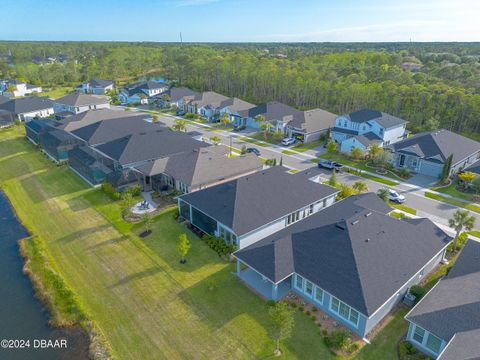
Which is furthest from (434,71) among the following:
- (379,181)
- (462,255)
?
(462,255)

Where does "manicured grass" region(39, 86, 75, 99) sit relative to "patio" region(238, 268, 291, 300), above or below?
above

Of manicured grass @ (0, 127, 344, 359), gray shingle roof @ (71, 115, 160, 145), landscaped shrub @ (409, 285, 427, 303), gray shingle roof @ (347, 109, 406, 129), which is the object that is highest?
gray shingle roof @ (347, 109, 406, 129)

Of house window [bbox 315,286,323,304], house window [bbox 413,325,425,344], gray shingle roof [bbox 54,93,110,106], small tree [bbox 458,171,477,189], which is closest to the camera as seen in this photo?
house window [bbox 413,325,425,344]

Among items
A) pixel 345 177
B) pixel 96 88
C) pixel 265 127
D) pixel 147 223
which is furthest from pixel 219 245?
pixel 96 88

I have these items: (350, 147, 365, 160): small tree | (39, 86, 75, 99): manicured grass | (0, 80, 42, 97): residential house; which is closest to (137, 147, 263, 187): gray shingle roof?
(350, 147, 365, 160): small tree

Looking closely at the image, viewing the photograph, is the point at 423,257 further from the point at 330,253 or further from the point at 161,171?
the point at 161,171

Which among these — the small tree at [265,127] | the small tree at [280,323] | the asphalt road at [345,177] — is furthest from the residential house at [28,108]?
the small tree at [280,323]

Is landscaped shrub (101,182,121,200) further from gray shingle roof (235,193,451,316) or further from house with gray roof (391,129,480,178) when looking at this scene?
house with gray roof (391,129,480,178)

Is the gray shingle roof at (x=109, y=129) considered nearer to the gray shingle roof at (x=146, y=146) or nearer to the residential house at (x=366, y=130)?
the gray shingle roof at (x=146, y=146)
